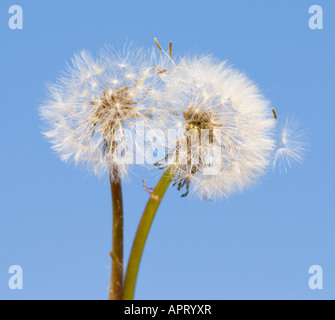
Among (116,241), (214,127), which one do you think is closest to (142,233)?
(116,241)

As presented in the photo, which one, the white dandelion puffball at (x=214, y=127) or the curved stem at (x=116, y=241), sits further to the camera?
the white dandelion puffball at (x=214, y=127)

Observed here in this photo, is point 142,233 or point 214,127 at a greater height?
point 214,127

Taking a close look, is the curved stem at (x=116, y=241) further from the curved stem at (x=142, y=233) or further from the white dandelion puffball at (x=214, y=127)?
the white dandelion puffball at (x=214, y=127)

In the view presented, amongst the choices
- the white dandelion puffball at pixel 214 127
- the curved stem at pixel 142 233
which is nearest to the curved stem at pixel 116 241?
the curved stem at pixel 142 233

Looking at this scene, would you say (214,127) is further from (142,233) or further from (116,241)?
(116,241)
